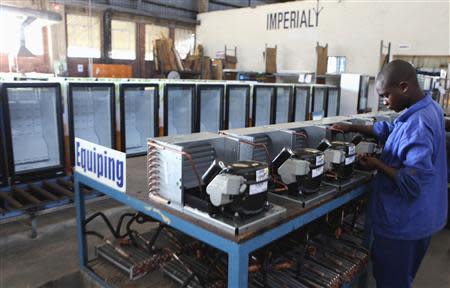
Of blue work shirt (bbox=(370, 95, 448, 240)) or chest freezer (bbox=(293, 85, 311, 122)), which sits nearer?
blue work shirt (bbox=(370, 95, 448, 240))

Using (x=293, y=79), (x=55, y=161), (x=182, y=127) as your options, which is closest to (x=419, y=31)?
(x=293, y=79)

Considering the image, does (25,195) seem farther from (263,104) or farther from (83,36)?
(83,36)

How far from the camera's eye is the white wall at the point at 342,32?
21.2ft

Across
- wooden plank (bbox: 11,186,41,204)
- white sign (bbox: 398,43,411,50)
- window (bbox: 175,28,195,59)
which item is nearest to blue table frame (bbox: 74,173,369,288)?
wooden plank (bbox: 11,186,41,204)

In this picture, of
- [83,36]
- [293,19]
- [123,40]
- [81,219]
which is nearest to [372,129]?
[81,219]

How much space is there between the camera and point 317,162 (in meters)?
1.61

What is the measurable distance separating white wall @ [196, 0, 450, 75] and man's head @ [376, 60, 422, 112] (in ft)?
18.6

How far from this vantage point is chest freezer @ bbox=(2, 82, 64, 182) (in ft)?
8.93

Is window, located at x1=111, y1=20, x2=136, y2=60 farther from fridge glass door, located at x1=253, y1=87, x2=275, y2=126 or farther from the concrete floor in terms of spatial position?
the concrete floor

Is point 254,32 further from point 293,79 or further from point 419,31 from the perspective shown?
point 419,31

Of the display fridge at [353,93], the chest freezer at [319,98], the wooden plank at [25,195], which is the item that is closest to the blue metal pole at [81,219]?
the wooden plank at [25,195]

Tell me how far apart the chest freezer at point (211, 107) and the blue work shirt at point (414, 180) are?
90.2 inches

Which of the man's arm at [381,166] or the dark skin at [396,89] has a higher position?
the dark skin at [396,89]

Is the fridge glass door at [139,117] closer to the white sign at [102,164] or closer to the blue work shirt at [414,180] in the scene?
the white sign at [102,164]
